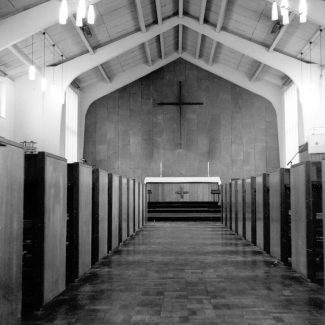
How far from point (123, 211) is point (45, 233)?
381 cm

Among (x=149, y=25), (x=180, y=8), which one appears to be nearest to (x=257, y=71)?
(x=180, y=8)

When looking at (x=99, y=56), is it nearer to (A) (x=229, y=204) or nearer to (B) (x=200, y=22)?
(B) (x=200, y=22)

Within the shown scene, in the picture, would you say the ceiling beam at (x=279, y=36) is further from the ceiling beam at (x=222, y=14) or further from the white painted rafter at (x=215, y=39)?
the ceiling beam at (x=222, y=14)

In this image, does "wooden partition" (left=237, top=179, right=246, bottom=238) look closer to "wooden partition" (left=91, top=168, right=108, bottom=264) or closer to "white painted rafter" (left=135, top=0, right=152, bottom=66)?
"wooden partition" (left=91, top=168, right=108, bottom=264)

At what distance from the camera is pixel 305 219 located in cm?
375

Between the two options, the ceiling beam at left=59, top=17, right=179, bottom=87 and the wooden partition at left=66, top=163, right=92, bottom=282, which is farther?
the ceiling beam at left=59, top=17, right=179, bottom=87

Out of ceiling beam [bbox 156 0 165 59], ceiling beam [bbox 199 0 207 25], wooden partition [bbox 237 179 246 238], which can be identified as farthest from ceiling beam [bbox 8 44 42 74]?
wooden partition [bbox 237 179 246 238]

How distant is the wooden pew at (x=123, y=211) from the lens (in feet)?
21.0

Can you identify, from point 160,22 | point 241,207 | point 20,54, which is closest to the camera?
point 241,207

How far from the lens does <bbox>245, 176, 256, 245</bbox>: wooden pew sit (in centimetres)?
635

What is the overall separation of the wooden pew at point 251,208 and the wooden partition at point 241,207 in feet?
1.27

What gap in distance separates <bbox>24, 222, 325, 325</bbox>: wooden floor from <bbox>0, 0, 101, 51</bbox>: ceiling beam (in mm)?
5855

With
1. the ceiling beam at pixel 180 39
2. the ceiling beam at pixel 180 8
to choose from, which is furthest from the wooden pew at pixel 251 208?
the ceiling beam at pixel 180 39

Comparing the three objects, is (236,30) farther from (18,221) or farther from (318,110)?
(18,221)
